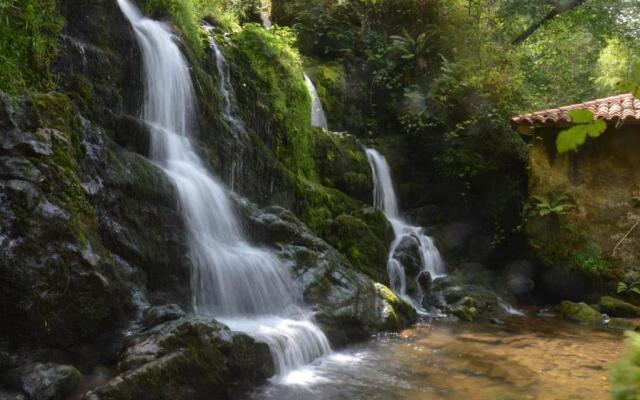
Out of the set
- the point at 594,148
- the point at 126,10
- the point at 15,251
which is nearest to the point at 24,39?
the point at 126,10

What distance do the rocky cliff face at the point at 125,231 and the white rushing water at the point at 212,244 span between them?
0.74 feet

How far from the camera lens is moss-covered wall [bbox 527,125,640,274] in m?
11.9

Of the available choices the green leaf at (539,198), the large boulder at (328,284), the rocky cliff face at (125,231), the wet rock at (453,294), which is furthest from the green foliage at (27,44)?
the green leaf at (539,198)

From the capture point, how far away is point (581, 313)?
33.9 feet

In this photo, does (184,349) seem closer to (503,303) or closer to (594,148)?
(503,303)

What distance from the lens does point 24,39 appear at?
6.62 meters

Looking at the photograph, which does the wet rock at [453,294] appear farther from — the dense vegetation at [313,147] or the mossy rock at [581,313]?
the mossy rock at [581,313]

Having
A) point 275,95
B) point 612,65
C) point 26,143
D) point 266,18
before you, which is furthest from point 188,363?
point 612,65

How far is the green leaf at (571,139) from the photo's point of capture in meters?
1.65

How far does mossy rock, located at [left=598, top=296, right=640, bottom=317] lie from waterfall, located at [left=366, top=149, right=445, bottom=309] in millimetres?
3251

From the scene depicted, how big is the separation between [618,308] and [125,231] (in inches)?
363

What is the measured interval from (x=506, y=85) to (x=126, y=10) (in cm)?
929

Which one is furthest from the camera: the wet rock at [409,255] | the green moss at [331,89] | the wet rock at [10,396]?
the green moss at [331,89]

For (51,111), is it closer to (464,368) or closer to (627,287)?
(464,368)
